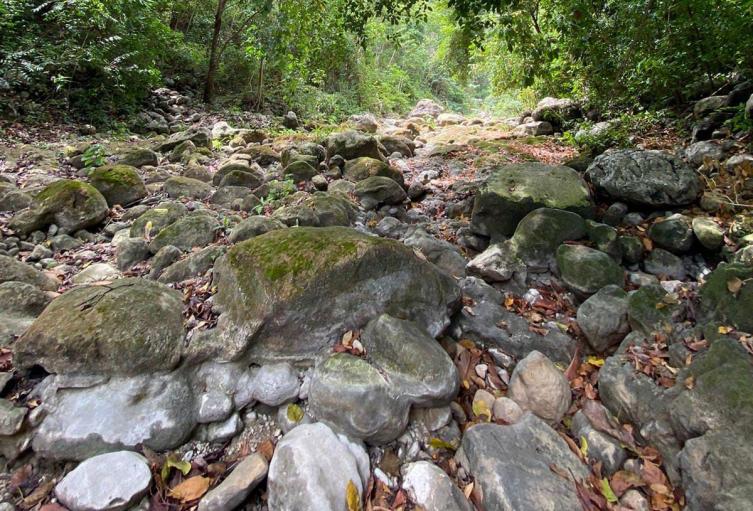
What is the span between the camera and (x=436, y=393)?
2133mm

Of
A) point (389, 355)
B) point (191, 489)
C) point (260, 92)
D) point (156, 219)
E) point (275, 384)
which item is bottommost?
point (191, 489)

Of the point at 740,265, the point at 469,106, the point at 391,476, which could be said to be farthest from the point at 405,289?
the point at 469,106

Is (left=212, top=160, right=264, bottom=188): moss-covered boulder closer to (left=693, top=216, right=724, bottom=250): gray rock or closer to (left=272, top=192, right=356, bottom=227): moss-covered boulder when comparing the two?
(left=272, top=192, right=356, bottom=227): moss-covered boulder

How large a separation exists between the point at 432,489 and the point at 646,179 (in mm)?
3626

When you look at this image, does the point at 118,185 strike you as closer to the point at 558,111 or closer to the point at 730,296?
the point at 730,296

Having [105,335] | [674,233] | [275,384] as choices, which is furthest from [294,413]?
[674,233]

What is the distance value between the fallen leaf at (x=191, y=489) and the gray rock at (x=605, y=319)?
2.63 m

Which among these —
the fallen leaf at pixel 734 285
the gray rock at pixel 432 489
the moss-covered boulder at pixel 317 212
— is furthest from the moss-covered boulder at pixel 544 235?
the gray rock at pixel 432 489

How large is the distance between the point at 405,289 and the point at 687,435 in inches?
66.6

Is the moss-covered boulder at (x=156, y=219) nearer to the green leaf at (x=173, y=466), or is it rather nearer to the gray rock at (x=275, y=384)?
the gray rock at (x=275, y=384)

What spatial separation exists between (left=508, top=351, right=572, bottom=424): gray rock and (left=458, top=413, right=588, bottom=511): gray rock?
13 centimetres

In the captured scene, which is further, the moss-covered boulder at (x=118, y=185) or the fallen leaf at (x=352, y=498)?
the moss-covered boulder at (x=118, y=185)

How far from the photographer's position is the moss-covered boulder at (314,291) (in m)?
2.32

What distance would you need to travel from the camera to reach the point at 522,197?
3.80 meters
